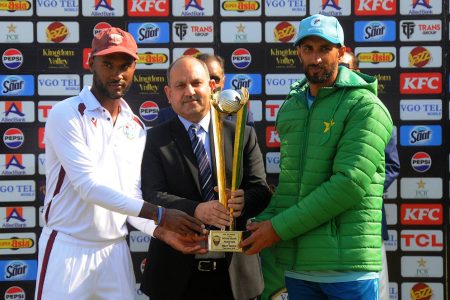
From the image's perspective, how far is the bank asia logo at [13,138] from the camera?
4062mm

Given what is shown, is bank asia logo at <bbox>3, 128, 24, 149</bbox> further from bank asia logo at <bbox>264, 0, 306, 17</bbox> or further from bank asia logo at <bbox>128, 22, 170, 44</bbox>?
bank asia logo at <bbox>264, 0, 306, 17</bbox>

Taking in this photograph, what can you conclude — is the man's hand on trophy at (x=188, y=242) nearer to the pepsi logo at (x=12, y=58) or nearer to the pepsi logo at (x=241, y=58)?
the pepsi logo at (x=241, y=58)

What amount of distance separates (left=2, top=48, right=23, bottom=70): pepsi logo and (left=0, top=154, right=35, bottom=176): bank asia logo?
55 centimetres

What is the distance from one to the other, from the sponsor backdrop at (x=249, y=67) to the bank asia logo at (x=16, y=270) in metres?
0.08

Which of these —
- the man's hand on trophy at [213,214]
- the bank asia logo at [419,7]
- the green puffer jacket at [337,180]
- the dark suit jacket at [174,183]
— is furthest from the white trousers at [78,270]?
the bank asia logo at [419,7]

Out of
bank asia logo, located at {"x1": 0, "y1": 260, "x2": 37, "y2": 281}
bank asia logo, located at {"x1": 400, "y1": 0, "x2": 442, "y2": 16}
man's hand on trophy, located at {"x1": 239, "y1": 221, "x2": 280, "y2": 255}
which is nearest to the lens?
man's hand on trophy, located at {"x1": 239, "y1": 221, "x2": 280, "y2": 255}

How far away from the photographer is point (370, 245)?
7.67 feet

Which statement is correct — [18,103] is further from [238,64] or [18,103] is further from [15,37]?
[238,64]

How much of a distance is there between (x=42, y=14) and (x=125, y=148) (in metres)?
1.85

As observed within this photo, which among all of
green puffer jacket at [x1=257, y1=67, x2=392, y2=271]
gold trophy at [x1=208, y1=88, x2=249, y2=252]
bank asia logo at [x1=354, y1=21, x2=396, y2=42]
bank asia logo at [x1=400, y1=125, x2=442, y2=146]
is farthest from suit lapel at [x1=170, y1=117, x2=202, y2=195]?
bank asia logo at [x1=400, y1=125, x2=442, y2=146]

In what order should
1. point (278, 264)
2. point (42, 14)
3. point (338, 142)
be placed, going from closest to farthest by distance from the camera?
1. point (338, 142)
2. point (278, 264)
3. point (42, 14)

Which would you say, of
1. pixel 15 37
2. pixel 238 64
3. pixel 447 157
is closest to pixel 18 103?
→ pixel 15 37

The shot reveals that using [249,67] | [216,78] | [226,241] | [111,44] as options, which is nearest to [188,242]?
[226,241]

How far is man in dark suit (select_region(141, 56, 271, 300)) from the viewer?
259cm
